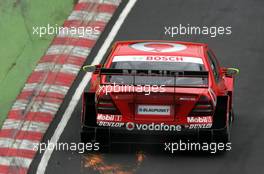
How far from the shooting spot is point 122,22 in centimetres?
1938

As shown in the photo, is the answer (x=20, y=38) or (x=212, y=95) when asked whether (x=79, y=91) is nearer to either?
(x=20, y=38)

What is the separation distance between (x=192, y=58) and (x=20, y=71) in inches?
168

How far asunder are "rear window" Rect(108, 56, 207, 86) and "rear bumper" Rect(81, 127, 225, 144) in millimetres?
705

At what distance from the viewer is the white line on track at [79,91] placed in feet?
45.6

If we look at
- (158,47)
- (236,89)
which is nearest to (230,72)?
(158,47)

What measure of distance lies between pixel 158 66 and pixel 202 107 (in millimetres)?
1058

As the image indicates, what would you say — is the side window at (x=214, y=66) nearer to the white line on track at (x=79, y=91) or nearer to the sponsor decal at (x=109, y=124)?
the sponsor decal at (x=109, y=124)

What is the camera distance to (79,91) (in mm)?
16406

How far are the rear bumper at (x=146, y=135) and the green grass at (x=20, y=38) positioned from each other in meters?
2.49

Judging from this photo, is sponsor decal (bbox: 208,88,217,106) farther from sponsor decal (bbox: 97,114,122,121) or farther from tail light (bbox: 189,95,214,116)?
sponsor decal (bbox: 97,114,122,121)

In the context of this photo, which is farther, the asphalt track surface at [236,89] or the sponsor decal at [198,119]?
the asphalt track surface at [236,89]

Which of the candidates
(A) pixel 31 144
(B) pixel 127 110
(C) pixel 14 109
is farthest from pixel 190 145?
(C) pixel 14 109

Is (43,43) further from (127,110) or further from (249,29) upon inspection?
(127,110)

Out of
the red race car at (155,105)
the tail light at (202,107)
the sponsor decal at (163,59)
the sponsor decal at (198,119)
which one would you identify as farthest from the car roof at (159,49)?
the sponsor decal at (198,119)
